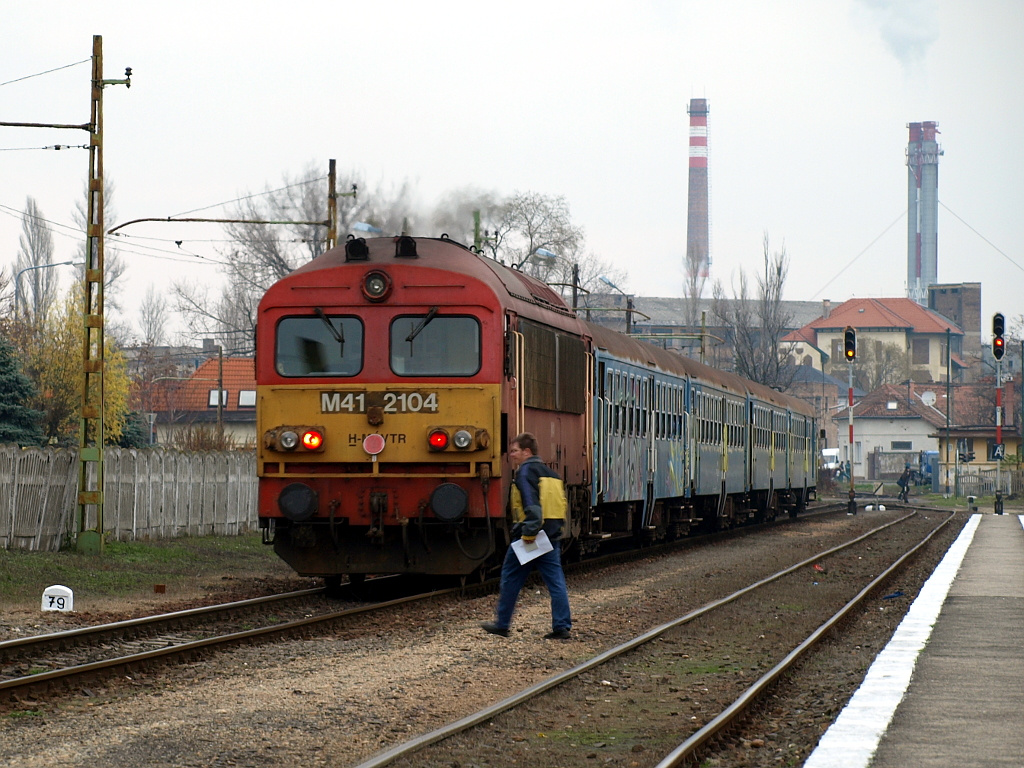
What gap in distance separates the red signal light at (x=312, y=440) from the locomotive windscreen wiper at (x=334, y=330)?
829mm

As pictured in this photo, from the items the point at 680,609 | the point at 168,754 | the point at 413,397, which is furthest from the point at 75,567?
the point at 168,754

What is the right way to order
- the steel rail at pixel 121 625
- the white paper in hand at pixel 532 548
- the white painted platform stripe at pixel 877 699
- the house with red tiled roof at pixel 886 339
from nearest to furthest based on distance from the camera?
1. the white painted platform stripe at pixel 877 699
2. the steel rail at pixel 121 625
3. the white paper in hand at pixel 532 548
4. the house with red tiled roof at pixel 886 339

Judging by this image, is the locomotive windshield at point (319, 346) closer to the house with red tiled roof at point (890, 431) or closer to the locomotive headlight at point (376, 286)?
the locomotive headlight at point (376, 286)

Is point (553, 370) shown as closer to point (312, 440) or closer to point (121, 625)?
point (312, 440)

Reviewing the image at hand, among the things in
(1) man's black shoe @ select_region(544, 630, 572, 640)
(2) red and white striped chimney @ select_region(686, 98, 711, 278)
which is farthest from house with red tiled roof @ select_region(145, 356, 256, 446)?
(2) red and white striped chimney @ select_region(686, 98, 711, 278)

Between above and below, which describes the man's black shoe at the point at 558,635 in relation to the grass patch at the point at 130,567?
below

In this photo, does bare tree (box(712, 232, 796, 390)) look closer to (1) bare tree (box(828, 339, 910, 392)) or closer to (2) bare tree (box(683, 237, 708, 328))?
(2) bare tree (box(683, 237, 708, 328))

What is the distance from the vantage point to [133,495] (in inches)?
904

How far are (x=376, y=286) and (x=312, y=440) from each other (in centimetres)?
164

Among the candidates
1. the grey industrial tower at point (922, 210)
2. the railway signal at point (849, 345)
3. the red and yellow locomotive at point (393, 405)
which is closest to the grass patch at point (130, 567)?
the red and yellow locomotive at point (393, 405)

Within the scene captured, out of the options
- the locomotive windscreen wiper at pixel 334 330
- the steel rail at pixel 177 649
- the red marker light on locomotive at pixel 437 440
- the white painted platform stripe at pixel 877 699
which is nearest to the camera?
the white painted platform stripe at pixel 877 699

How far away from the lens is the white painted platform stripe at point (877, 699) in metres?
7.12

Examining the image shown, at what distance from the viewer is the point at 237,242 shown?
5728 cm

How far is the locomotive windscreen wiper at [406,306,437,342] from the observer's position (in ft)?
47.5
